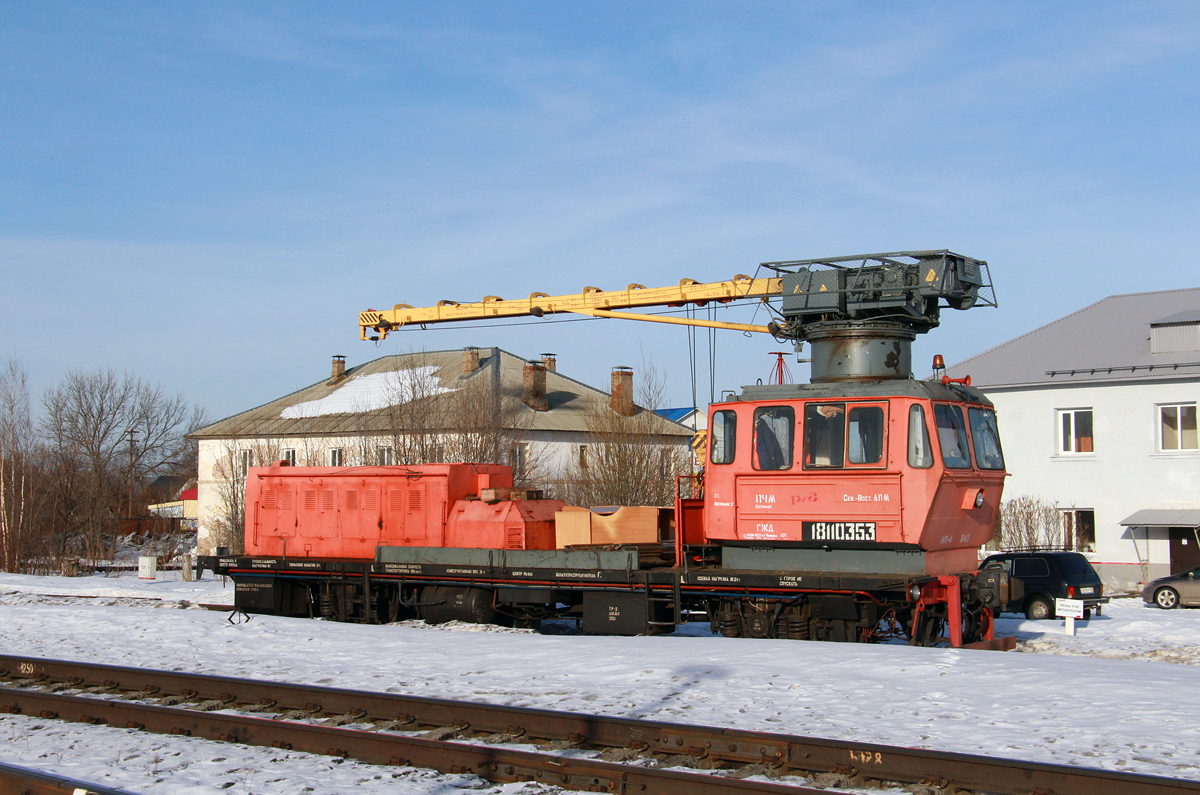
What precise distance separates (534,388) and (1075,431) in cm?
2833

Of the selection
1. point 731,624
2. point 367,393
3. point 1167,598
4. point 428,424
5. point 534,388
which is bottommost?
point 1167,598

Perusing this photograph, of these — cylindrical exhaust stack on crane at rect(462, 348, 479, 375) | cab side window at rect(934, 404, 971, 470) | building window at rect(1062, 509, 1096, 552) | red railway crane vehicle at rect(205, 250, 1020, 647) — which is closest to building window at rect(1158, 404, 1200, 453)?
building window at rect(1062, 509, 1096, 552)

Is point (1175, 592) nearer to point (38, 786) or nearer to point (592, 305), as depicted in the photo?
point (592, 305)

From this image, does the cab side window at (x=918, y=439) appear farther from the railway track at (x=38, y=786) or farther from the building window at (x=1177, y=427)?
the building window at (x=1177, y=427)

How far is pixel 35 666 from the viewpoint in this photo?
12078 millimetres

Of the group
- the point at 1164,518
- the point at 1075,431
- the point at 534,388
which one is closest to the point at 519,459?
the point at 534,388

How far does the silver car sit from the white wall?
8.54m

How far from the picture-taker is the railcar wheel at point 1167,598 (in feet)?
79.2

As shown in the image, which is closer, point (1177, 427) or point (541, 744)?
point (541, 744)

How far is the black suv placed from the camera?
70.0ft

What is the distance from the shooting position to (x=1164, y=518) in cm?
3156

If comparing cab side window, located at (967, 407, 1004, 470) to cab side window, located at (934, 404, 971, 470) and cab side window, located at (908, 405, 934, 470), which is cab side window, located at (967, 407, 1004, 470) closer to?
cab side window, located at (934, 404, 971, 470)

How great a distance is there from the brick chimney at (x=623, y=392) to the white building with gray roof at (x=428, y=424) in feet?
0.22

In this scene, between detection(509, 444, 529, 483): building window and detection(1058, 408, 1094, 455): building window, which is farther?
detection(509, 444, 529, 483): building window
